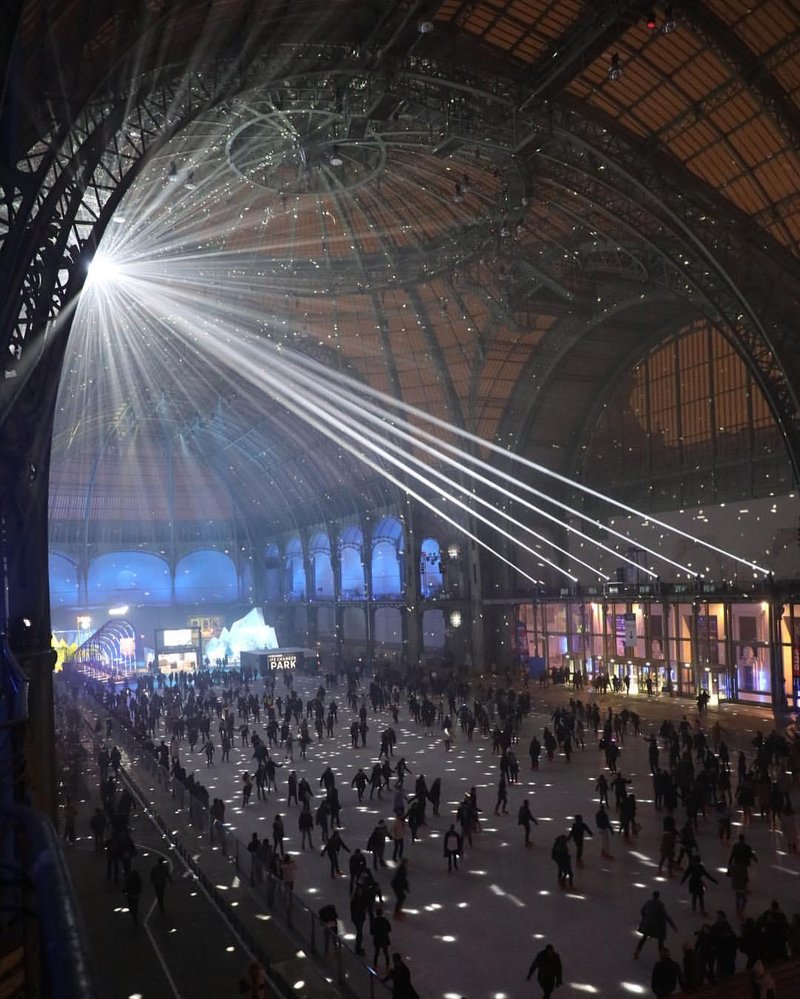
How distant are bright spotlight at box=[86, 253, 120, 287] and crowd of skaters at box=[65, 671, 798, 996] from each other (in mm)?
18824

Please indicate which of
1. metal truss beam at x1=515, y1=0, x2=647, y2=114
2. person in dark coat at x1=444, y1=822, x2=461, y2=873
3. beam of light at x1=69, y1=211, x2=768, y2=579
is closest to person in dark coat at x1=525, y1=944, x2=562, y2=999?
person in dark coat at x1=444, y1=822, x2=461, y2=873

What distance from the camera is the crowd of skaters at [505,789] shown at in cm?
1272

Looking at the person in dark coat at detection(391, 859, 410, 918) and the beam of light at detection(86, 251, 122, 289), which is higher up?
the beam of light at detection(86, 251, 122, 289)

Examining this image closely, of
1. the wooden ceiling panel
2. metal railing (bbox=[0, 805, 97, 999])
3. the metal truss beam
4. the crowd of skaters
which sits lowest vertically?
the crowd of skaters

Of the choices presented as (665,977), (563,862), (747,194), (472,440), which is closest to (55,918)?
(665,977)

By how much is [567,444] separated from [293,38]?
29.1 metres

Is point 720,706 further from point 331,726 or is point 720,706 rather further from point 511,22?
point 511,22

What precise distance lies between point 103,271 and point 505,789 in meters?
29.8

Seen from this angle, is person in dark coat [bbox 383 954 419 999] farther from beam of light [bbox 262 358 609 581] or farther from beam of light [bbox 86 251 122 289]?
beam of light [bbox 262 358 609 581]

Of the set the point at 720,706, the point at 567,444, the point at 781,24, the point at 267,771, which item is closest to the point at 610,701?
the point at 720,706

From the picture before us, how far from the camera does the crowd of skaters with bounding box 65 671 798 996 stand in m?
12.7

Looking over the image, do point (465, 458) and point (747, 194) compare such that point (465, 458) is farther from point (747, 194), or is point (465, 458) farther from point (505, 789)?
point (505, 789)

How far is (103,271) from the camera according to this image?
38156 mm

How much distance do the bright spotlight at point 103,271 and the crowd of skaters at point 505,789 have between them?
1882 centimetres
